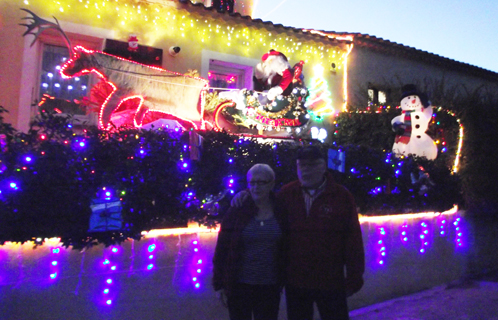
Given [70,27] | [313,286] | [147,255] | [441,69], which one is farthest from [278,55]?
[441,69]

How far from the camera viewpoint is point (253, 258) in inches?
115

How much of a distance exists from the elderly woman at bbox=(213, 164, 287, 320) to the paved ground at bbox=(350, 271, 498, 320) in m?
2.55

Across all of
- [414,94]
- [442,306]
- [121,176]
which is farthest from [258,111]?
[442,306]

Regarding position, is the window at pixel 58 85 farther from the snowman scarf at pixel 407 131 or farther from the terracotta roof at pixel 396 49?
the snowman scarf at pixel 407 131

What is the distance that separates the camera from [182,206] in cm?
408

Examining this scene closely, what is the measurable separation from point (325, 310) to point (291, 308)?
25 centimetres

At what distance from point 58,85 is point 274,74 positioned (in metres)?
3.50

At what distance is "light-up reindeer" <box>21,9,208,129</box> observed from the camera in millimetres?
5137

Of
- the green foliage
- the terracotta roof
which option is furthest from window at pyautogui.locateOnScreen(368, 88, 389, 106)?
the green foliage

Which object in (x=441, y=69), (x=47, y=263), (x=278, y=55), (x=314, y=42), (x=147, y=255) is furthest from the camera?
(x=441, y=69)

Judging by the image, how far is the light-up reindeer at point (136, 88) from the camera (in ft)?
16.9

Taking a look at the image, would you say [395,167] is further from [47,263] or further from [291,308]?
[47,263]

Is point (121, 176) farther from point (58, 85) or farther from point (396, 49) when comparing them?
point (396, 49)

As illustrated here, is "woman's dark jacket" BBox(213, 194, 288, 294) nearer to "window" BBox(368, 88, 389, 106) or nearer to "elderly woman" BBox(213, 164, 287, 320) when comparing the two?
"elderly woman" BBox(213, 164, 287, 320)
